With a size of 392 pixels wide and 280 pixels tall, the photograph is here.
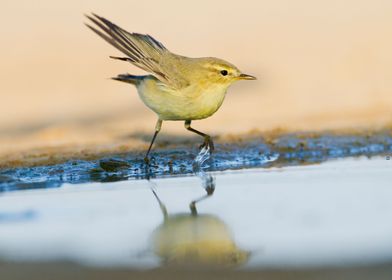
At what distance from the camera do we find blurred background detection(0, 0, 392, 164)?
11.4 metres

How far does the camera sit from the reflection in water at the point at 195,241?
19.8 ft

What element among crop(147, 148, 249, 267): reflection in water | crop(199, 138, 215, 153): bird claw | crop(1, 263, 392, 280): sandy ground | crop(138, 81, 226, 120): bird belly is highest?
crop(138, 81, 226, 120): bird belly

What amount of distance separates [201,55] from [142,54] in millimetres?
4906

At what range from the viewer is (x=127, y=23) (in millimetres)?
15828

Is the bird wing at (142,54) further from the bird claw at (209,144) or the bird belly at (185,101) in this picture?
the bird claw at (209,144)

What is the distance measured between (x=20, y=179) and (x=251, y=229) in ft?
10.3

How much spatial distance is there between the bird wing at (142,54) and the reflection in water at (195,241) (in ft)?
6.68

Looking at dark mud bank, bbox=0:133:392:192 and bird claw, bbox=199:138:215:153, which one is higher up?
bird claw, bbox=199:138:215:153

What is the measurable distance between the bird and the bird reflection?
1994 mm

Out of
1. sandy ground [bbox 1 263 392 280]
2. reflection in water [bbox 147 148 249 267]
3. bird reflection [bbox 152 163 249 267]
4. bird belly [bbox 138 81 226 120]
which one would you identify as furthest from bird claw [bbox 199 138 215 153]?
sandy ground [bbox 1 263 392 280]

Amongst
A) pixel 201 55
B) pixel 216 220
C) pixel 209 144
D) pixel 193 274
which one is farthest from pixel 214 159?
pixel 201 55

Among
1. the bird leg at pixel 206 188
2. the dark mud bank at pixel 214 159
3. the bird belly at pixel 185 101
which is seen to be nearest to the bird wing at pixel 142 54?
the bird belly at pixel 185 101

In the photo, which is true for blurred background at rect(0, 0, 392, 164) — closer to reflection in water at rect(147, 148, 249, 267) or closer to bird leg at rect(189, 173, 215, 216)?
bird leg at rect(189, 173, 215, 216)

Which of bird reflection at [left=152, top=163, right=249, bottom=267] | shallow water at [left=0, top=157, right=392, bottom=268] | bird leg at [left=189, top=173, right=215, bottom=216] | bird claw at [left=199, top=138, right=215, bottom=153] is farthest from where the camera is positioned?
bird claw at [left=199, top=138, right=215, bottom=153]
